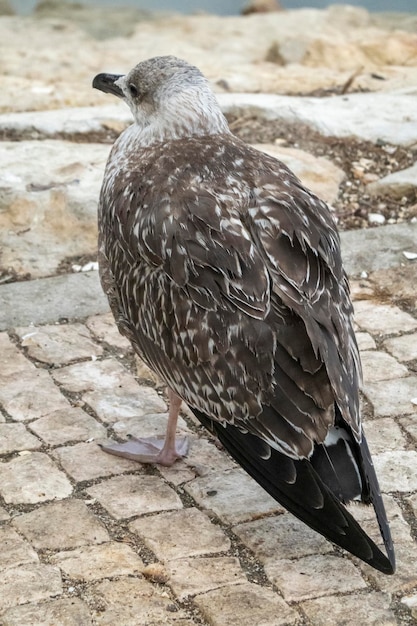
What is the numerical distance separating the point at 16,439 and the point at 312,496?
169cm

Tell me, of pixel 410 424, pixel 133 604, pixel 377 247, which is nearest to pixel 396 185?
pixel 377 247

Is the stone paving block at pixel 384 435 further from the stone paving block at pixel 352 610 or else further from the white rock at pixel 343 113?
the white rock at pixel 343 113

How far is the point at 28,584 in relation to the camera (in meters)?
4.17

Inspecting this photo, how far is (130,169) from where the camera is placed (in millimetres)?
5254

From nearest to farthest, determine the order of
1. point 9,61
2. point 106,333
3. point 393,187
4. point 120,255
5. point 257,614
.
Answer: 1. point 257,614
2. point 120,255
3. point 106,333
4. point 393,187
5. point 9,61

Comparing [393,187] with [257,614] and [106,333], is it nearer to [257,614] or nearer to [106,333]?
[106,333]

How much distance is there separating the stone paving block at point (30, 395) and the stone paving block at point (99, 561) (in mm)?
1121

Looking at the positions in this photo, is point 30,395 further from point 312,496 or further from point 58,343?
point 312,496

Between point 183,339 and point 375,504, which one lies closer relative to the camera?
point 375,504

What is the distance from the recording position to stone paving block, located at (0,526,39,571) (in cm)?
430

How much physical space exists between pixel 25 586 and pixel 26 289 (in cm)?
269

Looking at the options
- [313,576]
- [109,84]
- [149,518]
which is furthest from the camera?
[109,84]

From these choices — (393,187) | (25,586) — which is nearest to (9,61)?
(393,187)

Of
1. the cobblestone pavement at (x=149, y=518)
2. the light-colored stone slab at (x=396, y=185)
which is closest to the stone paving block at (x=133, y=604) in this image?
the cobblestone pavement at (x=149, y=518)
